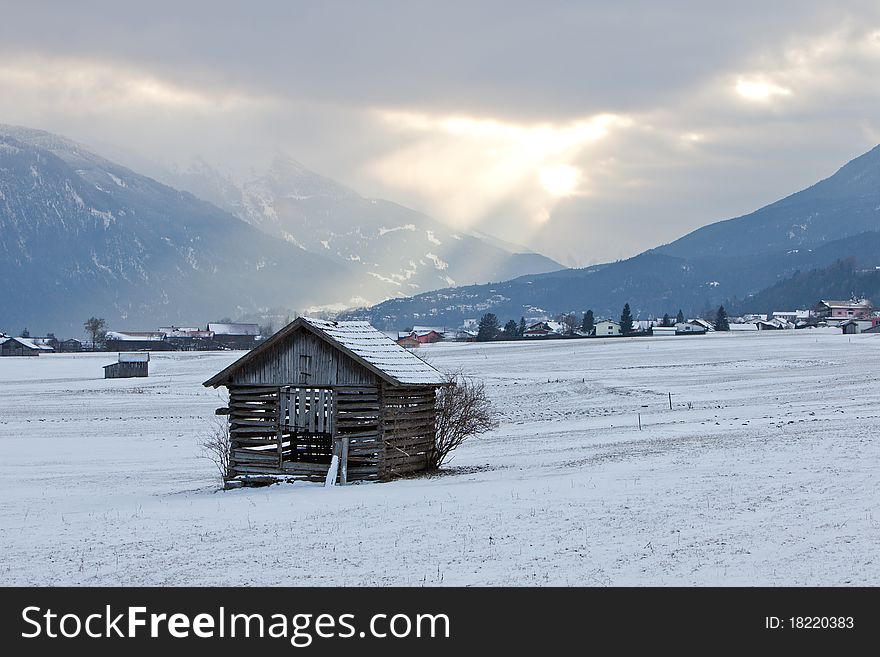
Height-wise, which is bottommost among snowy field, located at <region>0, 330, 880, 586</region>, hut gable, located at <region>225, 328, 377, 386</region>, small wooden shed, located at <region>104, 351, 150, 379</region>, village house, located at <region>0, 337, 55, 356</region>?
snowy field, located at <region>0, 330, 880, 586</region>

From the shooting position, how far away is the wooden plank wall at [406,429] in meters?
32.1

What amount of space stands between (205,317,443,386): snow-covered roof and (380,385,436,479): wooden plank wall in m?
0.57

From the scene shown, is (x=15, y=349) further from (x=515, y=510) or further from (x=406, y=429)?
(x=515, y=510)

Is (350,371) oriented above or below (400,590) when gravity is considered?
above

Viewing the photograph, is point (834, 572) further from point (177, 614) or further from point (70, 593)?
point (70, 593)

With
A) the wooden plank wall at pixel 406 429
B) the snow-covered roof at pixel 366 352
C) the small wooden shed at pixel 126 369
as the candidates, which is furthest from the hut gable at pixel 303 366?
the small wooden shed at pixel 126 369

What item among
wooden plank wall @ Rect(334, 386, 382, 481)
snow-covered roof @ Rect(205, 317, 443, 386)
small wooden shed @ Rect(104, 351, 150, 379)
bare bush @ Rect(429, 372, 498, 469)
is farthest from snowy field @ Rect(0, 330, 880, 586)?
small wooden shed @ Rect(104, 351, 150, 379)

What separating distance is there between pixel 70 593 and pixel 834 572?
497 inches

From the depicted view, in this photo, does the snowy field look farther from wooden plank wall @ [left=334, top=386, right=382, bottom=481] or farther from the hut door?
the hut door

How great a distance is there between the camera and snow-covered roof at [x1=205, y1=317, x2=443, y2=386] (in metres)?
31.4

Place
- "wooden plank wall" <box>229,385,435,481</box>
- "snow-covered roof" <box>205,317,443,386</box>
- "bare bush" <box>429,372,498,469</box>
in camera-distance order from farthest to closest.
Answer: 1. "bare bush" <box>429,372,498,469</box>
2. "wooden plank wall" <box>229,385,435,481</box>
3. "snow-covered roof" <box>205,317,443,386</box>

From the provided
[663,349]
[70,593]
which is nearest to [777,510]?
[70,593]

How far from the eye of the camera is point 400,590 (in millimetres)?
16625

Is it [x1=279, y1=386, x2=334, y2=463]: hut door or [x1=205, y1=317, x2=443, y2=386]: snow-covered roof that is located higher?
[x1=205, y1=317, x2=443, y2=386]: snow-covered roof
